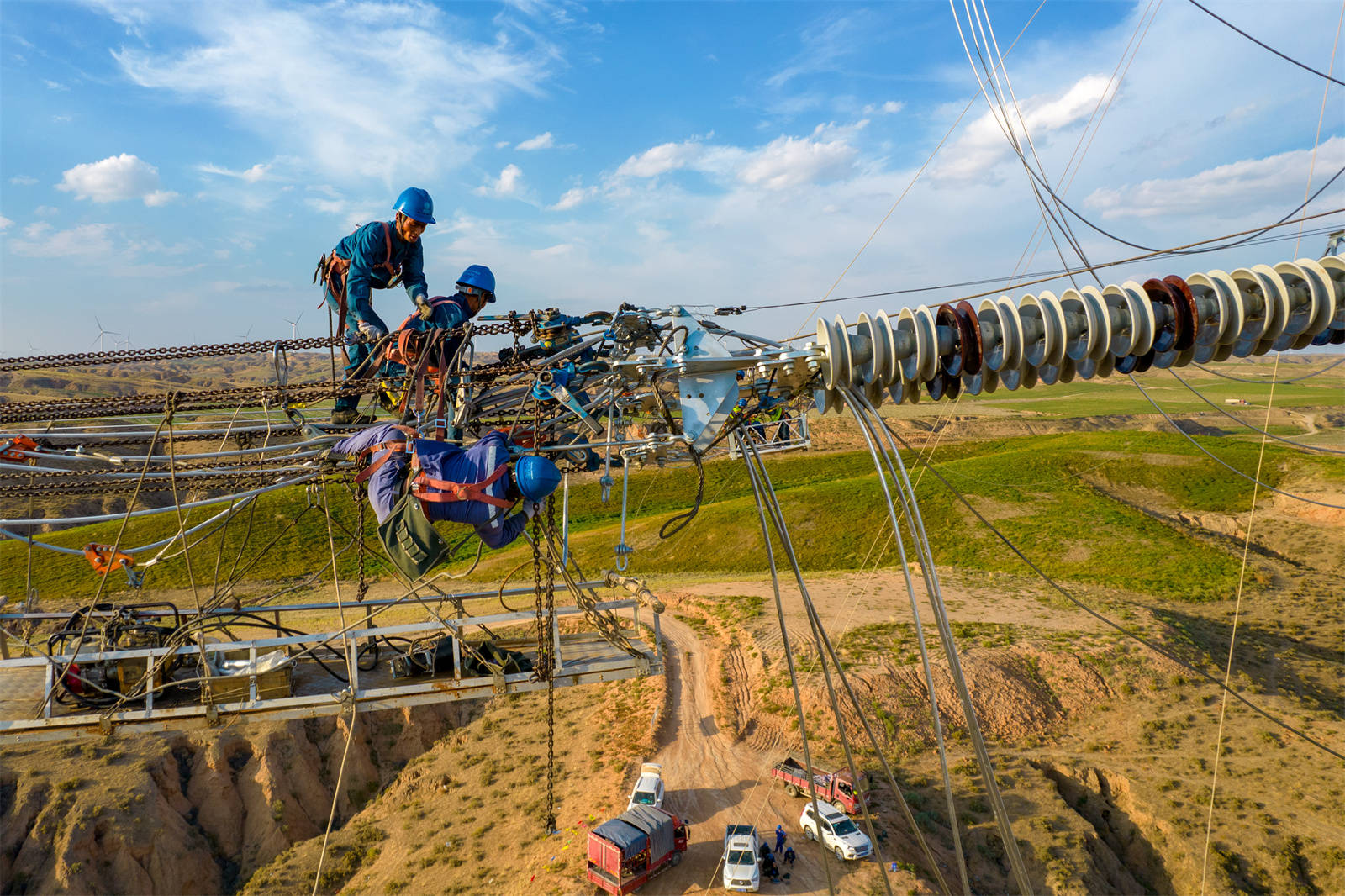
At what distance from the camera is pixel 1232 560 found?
3294cm

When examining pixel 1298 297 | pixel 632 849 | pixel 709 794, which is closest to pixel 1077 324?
pixel 1298 297

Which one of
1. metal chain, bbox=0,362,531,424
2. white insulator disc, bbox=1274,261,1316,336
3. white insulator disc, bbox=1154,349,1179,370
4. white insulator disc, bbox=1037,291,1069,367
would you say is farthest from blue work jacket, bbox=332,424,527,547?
white insulator disc, bbox=1274,261,1316,336

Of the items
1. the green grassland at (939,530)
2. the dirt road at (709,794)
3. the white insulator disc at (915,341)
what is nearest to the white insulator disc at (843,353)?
the white insulator disc at (915,341)

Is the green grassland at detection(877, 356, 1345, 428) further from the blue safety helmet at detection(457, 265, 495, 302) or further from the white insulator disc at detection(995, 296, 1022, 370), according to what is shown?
the white insulator disc at detection(995, 296, 1022, 370)

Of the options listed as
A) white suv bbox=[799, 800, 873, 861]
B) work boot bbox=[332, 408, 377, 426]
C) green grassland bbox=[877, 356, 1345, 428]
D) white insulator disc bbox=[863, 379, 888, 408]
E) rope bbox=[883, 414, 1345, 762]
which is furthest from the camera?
green grassland bbox=[877, 356, 1345, 428]

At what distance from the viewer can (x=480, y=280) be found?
36.0 ft

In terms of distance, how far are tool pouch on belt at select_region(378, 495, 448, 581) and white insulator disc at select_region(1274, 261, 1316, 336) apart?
30.7ft

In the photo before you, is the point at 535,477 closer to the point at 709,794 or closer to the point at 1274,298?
the point at 1274,298

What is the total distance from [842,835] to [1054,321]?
14667 millimetres

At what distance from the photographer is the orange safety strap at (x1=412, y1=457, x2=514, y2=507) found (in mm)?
8211

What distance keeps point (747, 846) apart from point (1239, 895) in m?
11.6

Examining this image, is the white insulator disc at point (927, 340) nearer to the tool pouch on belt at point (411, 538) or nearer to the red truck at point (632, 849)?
the tool pouch on belt at point (411, 538)

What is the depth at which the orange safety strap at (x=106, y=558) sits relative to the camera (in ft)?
36.6

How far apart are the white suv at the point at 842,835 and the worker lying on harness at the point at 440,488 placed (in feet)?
40.1
